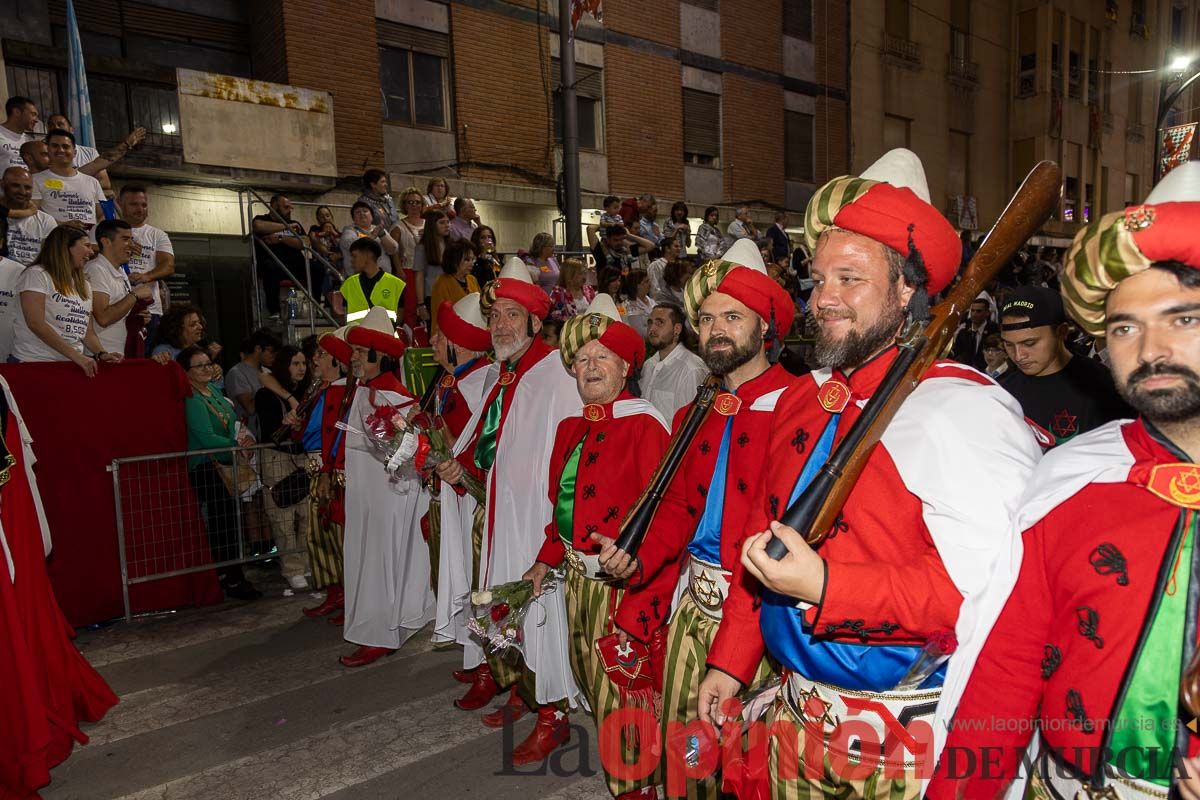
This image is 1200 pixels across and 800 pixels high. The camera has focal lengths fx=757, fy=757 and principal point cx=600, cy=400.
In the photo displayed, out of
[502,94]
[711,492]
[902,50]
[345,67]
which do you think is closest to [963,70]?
[902,50]

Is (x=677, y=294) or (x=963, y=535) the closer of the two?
(x=963, y=535)

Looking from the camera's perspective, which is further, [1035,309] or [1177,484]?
[1035,309]

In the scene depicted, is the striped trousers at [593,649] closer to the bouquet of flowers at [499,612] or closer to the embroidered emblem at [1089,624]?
the bouquet of flowers at [499,612]

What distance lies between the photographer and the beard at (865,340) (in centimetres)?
198

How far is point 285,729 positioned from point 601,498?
2.46 metres

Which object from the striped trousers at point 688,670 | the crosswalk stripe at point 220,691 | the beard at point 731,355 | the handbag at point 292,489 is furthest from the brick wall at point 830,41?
the striped trousers at point 688,670

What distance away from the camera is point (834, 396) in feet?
6.72

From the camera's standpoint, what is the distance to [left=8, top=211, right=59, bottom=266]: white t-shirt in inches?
259

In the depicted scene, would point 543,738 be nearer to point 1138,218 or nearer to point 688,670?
point 688,670

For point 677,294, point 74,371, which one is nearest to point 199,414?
point 74,371

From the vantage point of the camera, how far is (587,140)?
16781 millimetres

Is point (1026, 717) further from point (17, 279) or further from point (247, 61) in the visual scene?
point (247, 61)

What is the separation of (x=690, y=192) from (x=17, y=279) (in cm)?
1499

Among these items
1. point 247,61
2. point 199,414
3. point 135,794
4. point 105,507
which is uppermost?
point 247,61
